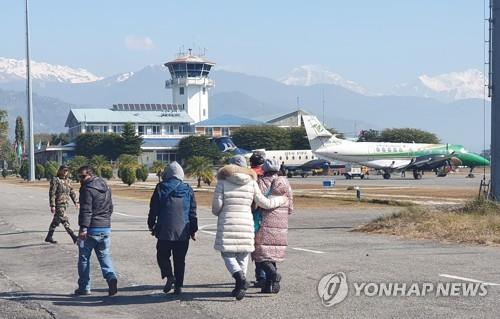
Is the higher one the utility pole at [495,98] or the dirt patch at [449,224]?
the utility pole at [495,98]

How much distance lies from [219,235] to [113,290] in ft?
5.58

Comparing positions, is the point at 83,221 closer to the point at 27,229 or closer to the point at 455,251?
the point at 455,251

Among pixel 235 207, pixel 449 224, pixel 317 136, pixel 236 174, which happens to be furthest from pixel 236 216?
pixel 317 136

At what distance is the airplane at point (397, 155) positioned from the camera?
8269 centimetres

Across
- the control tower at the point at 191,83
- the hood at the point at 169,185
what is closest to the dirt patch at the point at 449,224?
the hood at the point at 169,185

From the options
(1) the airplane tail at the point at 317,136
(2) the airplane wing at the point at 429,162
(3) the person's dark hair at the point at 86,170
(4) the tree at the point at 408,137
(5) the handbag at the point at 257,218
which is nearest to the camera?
(5) the handbag at the point at 257,218

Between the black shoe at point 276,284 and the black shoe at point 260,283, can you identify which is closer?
the black shoe at point 276,284

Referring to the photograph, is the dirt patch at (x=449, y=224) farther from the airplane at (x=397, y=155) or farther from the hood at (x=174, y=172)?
the airplane at (x=397, y=155)

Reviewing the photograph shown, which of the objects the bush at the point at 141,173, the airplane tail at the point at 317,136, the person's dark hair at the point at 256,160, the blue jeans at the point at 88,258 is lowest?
the bush at the point at 141,173

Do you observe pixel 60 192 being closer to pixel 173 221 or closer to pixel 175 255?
pixel 175 255

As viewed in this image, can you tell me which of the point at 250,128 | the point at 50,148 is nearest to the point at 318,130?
the point at 250,128

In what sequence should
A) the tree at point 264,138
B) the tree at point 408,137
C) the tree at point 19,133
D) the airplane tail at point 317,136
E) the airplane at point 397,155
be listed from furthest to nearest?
the tree at point 19,133 < the tree at point 408,137 < the tree at point 264,138 < the airplane tail at point 317,136 < the airplane at point 397,155

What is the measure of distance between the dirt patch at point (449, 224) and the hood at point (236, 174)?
7.61m

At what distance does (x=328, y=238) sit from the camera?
19.2 m
